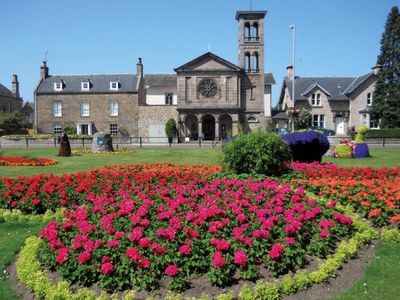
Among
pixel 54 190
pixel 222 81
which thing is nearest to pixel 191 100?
pixel 222 81

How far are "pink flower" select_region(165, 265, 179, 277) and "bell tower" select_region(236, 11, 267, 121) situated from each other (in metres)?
46.7

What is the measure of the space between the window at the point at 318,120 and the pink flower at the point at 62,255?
53429 mm

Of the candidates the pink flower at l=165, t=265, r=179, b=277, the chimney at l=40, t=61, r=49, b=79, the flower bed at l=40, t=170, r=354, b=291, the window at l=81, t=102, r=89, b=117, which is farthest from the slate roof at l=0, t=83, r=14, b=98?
the pink flower at l=165, t=265, r=179, b=277

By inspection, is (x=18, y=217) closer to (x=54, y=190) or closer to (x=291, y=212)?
(x=54, y=190)

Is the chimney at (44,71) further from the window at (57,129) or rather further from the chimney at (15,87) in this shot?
the chimney at (15,87)

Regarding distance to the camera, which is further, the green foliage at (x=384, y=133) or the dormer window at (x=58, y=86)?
the dormer window at (x=58, y=86)

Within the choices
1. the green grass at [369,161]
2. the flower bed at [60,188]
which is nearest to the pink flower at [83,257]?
the flower bed at [60,188]

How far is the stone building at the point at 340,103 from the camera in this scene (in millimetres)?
54531

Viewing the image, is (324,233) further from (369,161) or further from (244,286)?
(369,161)

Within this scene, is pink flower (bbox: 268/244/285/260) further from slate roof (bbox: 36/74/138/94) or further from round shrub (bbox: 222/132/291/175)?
slate roof (bbox: 36/74/138/94)

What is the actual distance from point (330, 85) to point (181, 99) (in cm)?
2361

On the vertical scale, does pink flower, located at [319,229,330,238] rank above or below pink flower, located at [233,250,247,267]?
above

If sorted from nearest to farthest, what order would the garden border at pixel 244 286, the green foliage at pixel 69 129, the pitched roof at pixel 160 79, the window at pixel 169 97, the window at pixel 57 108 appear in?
1. the garden border at pixel 244 286
2. the green foliage at pixel 69 129
3. the window at pixel 57 108
4. the window at pixel 169 97
5. the pitched roof at pixel 160 79

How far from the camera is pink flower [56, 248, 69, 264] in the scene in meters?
5.35
